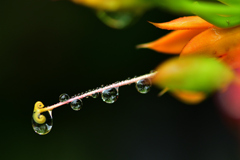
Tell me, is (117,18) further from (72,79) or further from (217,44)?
(72,79)

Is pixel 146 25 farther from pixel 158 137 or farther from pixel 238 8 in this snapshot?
pixel 238 8

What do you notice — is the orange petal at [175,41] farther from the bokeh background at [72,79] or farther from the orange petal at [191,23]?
the bokeh background at [72,79]

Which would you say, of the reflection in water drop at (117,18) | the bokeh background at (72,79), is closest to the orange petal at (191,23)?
the reflection in water drop at (117,18)

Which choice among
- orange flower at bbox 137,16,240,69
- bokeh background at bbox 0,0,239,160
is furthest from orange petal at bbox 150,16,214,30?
bokeh background at bbox 0,0,239,160

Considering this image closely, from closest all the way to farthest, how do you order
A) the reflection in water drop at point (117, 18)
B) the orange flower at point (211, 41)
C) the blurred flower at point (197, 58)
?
the blurred flower at point (197, 58), the orange flower at point (211, 41), the reflection in water drop at point (117, 18)

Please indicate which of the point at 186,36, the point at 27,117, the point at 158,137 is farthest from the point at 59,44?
the point at 186,36

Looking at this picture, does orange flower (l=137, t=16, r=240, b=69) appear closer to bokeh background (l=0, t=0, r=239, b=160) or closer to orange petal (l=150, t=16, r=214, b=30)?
orange petal (l=150, t=16, r=214, b=30)
